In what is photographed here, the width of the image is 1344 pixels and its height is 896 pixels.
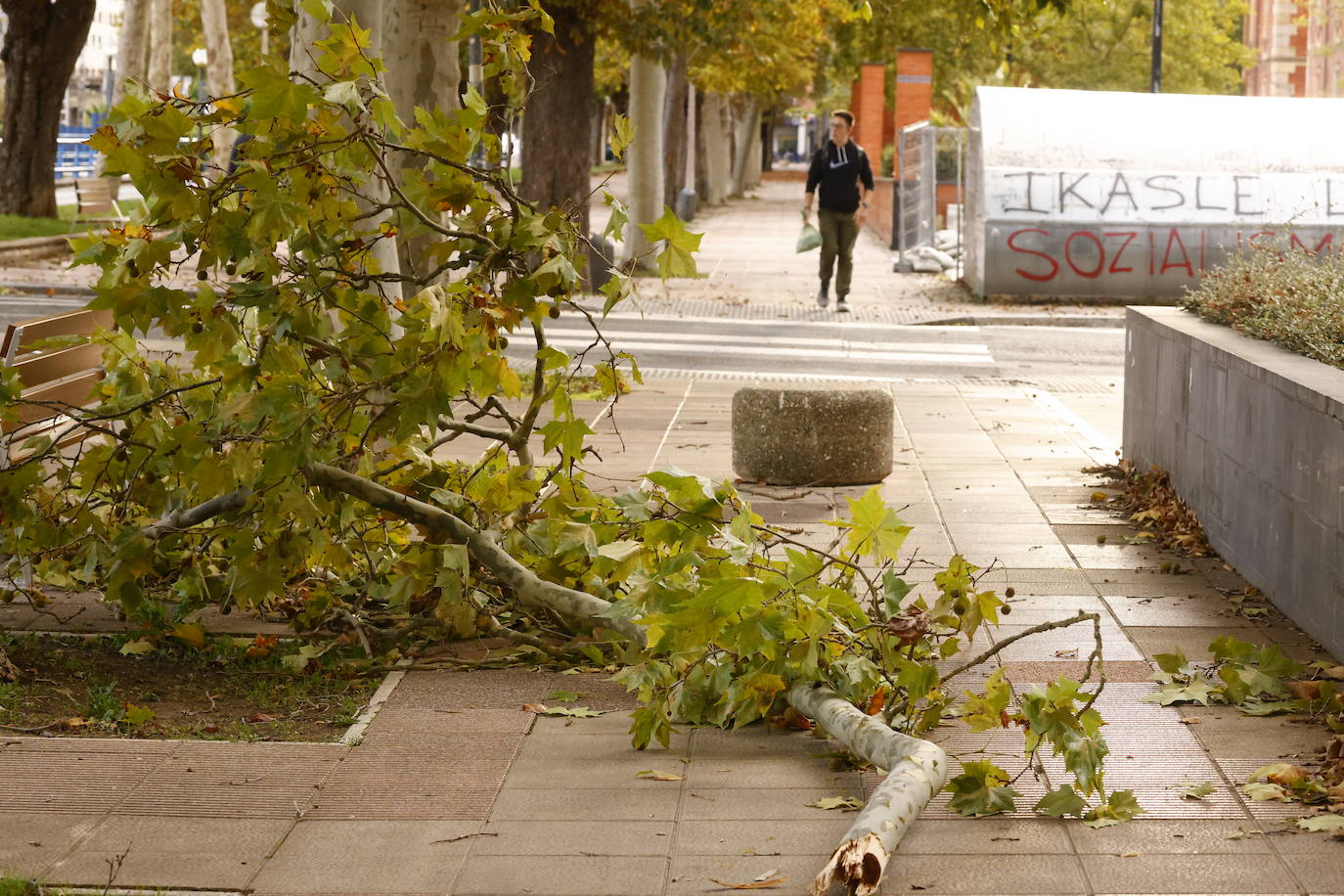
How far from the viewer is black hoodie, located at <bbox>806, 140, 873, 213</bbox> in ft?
59.0

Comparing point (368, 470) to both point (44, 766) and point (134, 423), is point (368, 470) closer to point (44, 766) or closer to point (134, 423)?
point (134, 423)

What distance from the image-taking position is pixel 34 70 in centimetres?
2569

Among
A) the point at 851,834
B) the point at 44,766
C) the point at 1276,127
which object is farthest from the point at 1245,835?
the point at 1276,127

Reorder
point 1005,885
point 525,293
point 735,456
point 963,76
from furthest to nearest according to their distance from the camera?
point 963,76 → point 735,456 → point 525,293 → point 1005,885

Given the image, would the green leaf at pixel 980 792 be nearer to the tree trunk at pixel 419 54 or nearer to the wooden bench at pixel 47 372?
the wooden bench at pixel 47 372

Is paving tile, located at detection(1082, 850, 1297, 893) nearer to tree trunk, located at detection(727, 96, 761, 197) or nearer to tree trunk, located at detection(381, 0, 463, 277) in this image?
tree trunk, located at detection(381, 0, 463, 277)

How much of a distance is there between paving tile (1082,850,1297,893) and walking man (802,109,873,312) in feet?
45.4

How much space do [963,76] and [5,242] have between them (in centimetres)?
3293

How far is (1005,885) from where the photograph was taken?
3.75m

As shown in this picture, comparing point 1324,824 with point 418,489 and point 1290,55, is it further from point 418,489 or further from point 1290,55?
point 1290,55

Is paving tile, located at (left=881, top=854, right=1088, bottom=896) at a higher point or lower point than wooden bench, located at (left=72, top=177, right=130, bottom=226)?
lower

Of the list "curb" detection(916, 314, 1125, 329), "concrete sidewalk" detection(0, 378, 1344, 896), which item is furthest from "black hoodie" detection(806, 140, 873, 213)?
"concrete sidewalk" detection(0, 378, 1344, 896)

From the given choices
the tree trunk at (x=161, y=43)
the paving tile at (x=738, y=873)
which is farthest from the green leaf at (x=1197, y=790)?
the tree trunk at (x=161, y=43)

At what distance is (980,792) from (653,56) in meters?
16.5
